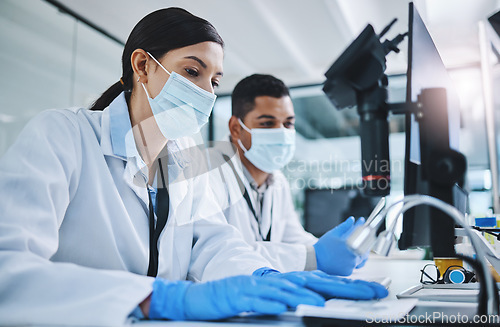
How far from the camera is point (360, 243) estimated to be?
0.64 metres

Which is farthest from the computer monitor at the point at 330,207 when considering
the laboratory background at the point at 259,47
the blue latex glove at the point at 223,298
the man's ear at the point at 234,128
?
the blue latex glove at the point at 223,298

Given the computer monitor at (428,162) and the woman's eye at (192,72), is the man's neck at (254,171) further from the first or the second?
the computer monitor at (428,162)

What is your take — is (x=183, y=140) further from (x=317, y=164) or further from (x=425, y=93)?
(x=317, y=164)

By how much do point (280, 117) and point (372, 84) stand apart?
1.27 m

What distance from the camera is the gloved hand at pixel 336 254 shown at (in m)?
1.28

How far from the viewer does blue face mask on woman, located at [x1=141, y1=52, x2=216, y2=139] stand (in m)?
1.35

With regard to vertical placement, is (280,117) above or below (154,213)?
above

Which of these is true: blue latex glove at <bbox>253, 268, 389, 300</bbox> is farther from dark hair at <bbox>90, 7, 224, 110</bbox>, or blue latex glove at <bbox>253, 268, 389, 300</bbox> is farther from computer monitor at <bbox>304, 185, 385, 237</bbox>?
computer monitor at <bbox>304, 185, 385, 237</bbox>

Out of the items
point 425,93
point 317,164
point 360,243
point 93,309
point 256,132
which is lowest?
point 93,309

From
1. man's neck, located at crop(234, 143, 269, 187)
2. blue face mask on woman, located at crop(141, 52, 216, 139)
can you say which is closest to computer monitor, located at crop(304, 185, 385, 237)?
man's neck, located at crop(234, 143, 269, 187)

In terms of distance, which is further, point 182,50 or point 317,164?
point 317,164

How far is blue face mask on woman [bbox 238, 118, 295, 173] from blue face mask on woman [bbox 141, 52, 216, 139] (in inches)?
30.7

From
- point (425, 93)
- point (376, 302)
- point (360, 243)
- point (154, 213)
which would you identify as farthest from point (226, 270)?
point (425, 93)

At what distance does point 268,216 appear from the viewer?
213 centimetres
